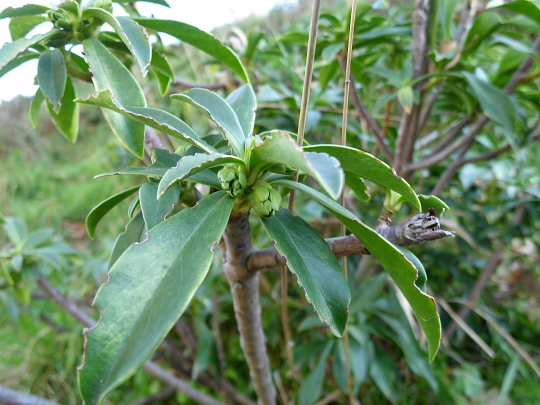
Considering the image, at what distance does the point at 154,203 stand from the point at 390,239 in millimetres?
250

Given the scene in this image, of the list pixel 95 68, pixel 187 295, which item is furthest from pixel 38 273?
pixel 187 295

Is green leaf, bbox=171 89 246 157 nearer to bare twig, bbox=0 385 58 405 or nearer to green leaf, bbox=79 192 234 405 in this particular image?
green leaf, bbox=79 192 234 405

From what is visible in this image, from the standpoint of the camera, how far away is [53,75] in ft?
1.57

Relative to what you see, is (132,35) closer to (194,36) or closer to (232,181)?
(194,36)

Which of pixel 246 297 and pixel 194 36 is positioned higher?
pixel 194 36

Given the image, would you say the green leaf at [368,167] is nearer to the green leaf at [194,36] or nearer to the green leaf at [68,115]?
the green leaf at [194,36]

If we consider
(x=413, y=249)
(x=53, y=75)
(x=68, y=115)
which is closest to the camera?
(x=53, y=75)

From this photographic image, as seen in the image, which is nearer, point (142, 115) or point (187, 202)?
point (142, 115)

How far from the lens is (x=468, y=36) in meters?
0.76

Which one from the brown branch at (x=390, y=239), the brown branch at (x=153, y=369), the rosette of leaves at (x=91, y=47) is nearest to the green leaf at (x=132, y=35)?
the rosette of leaves at (x=91, y=47)

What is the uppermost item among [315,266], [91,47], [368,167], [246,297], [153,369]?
[91,47]

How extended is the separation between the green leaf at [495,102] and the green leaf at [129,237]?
0.65 metres

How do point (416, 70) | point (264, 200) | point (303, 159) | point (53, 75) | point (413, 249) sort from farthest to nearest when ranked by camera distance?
point (413, 249), point (416, 70), point (53, 75), point (264, 200), point (303, 159)

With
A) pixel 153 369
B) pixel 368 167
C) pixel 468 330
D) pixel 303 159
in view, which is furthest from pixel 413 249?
pixel 303 159
